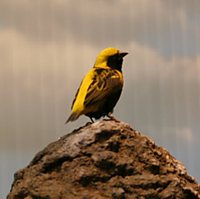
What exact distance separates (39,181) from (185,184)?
1.61 metres

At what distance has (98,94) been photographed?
897 centimetres

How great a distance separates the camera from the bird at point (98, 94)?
885 centimetres

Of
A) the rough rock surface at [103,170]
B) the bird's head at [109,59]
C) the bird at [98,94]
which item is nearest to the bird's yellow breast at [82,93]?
the bird at [98,94]

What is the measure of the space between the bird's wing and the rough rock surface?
1.69 metres

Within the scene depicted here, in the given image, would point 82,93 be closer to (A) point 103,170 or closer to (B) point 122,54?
(B) point 122,54

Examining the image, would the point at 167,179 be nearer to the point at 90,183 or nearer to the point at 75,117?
the point at 90,183

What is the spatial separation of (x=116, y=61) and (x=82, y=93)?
1.27m

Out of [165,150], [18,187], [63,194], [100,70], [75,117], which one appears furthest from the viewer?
[100,70]

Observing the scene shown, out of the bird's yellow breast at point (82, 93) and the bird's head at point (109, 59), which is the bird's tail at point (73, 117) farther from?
the bird's head at point (109, 59)

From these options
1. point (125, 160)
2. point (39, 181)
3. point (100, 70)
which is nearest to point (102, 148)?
point (125, 160)

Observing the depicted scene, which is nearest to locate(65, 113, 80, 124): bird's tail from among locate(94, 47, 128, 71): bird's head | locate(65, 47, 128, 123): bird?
locate(65, 47, 128, 123): bird

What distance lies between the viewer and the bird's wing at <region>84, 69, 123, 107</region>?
8883mm

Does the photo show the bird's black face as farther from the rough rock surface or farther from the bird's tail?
the rough rock surface

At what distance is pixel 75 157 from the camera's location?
6832mm
